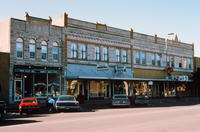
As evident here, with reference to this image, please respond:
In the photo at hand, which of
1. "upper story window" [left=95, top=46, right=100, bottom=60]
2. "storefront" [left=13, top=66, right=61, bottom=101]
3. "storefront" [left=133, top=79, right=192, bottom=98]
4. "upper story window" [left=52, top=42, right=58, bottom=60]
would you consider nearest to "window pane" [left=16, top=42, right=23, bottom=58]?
"storefront" [left=13, top=66, right=61, bottom=101]

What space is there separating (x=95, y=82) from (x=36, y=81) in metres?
8.78

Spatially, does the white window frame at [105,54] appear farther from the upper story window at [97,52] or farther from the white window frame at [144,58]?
the white window frame at [144,58]

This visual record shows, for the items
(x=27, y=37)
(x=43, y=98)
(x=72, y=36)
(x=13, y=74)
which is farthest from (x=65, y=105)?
(x=72, y=36)

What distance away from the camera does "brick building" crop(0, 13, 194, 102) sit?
31.2 m

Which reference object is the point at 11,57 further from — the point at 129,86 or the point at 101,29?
the point at 129,86

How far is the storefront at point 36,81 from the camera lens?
3086cm

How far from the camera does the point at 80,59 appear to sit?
120 ft

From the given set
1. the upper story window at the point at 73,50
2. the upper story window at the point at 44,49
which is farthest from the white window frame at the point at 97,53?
the upper story window at the point at 44,49

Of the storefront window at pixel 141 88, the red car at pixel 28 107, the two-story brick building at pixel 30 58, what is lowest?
the red car at pixel 28 107

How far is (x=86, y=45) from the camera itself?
37.7m

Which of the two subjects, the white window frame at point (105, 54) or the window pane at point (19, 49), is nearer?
the window pane at point (19, 49)

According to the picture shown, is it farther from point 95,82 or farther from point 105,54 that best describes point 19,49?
point 105,54

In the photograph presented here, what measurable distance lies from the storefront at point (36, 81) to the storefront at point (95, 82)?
64.6 inches

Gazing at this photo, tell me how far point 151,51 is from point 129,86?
779 centimetres
